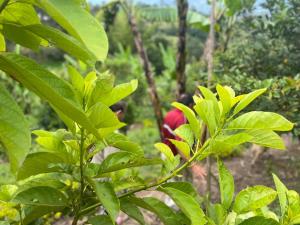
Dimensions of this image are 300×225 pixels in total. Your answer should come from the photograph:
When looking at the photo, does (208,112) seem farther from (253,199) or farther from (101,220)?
(101,220)

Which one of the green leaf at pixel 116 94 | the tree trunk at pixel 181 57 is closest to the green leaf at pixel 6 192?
the green leaf at pixel 116 94

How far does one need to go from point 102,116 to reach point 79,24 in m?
0.24

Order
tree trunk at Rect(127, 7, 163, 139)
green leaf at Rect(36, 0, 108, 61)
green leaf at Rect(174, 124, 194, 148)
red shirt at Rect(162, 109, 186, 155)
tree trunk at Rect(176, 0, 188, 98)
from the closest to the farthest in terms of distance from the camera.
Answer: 1. green leaf at Rect(36, 0, 108, 61)
2. green leaf at Rect(174, 124, 194, 148)
3. red shirt at Rect(162, 109, 186, 155)
4. tree trunk at Rect(176, 0, 188, 98)
5. tree trunk at Rect(127, 7, 163, 139)

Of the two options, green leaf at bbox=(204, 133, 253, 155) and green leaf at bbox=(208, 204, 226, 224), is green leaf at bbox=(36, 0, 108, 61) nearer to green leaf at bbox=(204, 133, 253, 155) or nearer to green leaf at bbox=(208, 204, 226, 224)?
green leaf at bbox=(204, 133, 253, 155)

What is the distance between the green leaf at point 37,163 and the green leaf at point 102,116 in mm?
160

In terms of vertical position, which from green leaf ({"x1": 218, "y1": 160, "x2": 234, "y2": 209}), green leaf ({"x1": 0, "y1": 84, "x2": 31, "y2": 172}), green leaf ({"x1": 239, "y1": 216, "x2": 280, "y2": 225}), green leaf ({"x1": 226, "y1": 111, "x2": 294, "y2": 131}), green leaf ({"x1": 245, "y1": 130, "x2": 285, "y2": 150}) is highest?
green leaf ({"x1": 0, "y1": 84, "x2": 31, "y2": 172})

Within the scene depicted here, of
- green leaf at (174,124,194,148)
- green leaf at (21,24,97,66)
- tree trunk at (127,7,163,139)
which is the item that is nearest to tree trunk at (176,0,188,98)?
tree trunk at (127,7,163,139)

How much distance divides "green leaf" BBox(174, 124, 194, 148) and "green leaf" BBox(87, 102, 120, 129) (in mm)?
268

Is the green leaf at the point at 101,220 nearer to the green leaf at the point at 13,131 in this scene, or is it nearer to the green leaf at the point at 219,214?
the green leaf at the point at 219,214

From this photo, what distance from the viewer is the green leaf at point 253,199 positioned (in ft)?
3.54

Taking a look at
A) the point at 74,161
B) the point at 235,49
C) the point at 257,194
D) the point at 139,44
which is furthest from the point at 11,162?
the point at 139,44

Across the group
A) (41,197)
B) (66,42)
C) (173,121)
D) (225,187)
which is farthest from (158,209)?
A: (173,121)

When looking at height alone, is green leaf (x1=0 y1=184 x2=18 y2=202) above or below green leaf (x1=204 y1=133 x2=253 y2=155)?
below

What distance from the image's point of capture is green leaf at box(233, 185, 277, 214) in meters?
1.08
